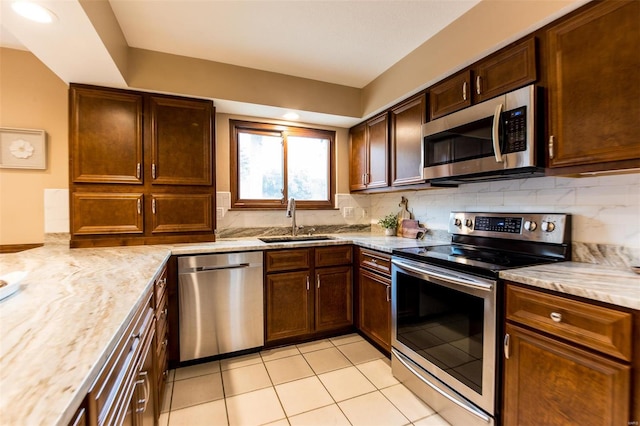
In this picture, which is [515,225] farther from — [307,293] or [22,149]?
[22,149]

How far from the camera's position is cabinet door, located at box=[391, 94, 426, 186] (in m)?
2.33

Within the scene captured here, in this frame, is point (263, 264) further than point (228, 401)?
Yes

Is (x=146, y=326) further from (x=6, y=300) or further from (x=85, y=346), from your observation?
(x=85, y=346)

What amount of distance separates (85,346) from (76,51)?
1.90 metres

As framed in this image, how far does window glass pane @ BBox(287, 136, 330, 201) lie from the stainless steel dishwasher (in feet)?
3.54

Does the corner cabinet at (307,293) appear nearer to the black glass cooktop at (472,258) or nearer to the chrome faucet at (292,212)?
the chrome faucet at (292,212)

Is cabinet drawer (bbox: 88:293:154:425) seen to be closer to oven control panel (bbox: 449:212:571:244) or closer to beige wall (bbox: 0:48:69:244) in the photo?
beige wall (bbox: 0:48:69:244)

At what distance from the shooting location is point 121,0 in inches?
67.6

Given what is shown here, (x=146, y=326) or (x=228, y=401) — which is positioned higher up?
(x=146, y=326)

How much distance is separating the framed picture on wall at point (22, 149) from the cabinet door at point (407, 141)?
2916 millimetres

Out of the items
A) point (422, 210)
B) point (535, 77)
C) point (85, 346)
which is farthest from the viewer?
point (422, 210)

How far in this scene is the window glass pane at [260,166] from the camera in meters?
3.00

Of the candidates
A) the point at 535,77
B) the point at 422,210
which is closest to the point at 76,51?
the point at 535,77

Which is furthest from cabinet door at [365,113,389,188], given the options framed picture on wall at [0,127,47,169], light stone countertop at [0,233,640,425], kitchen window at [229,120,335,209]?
framed picture on wall at [0,127,47,169]
